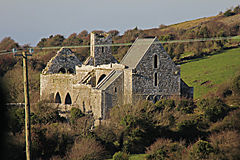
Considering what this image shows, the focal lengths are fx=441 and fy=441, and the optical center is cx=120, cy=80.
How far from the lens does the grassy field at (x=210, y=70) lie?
50.1m

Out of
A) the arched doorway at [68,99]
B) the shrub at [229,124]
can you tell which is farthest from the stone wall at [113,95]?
the arched doorway at [68,99]

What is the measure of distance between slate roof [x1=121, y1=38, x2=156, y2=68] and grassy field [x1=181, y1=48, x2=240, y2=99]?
429 inches

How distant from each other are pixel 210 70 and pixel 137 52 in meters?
20.1

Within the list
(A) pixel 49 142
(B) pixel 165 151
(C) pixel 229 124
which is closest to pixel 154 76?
(C) pixel 229 124

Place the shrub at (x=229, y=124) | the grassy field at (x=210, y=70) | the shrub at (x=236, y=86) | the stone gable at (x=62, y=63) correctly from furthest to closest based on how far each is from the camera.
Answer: the grassy field at (x=210, y=70) < the stone gable at (x=62, y=63) < the shrub at (x=236, y=86) < the shrub at (x=229, y=124)

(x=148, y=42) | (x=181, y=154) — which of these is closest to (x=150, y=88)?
(x=148, y=42)

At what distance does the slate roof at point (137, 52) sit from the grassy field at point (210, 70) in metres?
10.9

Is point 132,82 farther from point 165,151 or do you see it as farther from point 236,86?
point 236,86

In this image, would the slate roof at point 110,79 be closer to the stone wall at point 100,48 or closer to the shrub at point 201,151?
the stone wall at point 100,48

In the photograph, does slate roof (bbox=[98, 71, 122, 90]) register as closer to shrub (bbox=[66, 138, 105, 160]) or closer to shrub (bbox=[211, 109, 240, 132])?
shrub (bbox=[66, 138, 105, 160])

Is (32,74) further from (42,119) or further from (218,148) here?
(218,148)

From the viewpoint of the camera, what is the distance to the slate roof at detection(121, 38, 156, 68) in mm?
36737

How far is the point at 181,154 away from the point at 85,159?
5.41 m

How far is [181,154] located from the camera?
81.4 ft
